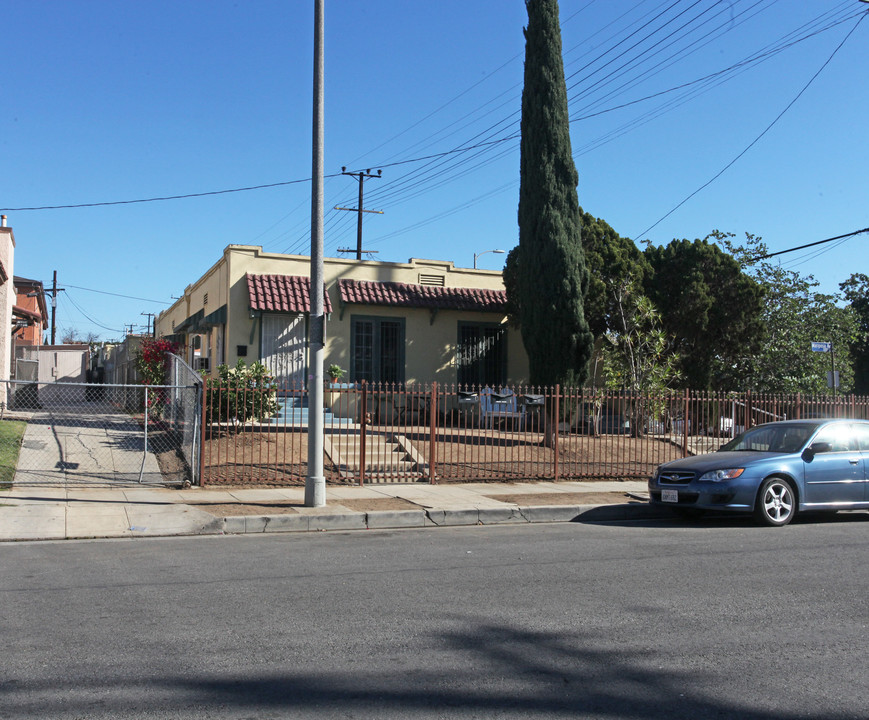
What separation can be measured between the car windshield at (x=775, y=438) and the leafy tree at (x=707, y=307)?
32.6 feet

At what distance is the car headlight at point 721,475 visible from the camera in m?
10.6

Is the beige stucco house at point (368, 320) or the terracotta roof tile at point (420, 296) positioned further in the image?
the terracotta roof tile at point (420, 296)

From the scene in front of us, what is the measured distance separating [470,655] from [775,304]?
995 inches

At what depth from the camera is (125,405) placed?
2491 centimetres

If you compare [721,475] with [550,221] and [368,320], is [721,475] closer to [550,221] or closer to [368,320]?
[550,221]

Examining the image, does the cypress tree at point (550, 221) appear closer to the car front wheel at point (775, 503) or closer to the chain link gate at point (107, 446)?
the car front wheel at point (775, 503)

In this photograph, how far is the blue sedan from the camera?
10.5 meters


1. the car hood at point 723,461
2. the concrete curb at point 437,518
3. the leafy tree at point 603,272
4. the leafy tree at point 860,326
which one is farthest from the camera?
the leafy tree at point 860,326

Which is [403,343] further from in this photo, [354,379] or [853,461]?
[853,461]

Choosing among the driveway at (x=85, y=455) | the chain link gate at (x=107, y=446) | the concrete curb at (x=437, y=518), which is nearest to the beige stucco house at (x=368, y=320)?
the chain link gate at (x=107, y=446)

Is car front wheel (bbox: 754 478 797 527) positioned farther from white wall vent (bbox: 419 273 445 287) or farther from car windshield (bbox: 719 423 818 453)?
white wall vent (bbox: 419 273 445 287)

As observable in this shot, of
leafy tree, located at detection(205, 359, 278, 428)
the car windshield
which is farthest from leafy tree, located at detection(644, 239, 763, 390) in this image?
leafy tree, located at detection(205, 359, 278, 428)

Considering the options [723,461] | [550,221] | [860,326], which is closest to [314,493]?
[723,461]

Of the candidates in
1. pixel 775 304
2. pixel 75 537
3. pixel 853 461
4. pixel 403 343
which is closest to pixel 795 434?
pixel 853 461
